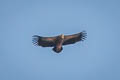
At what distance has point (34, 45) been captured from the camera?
78.2 m

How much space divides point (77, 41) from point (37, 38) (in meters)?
4.15

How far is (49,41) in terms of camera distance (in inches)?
3063

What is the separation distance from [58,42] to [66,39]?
38.9 inches

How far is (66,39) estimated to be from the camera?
78.0m

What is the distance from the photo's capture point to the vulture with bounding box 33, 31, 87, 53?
77312mm

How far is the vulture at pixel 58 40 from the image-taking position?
77.3m

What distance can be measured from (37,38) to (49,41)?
1234 millimetres

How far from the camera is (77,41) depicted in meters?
78.8

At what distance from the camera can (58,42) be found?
3051 inches

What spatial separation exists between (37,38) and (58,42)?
7.00 feet

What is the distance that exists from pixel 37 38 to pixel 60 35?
237cm

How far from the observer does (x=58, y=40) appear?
7725 cm

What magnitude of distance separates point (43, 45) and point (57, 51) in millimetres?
1894
